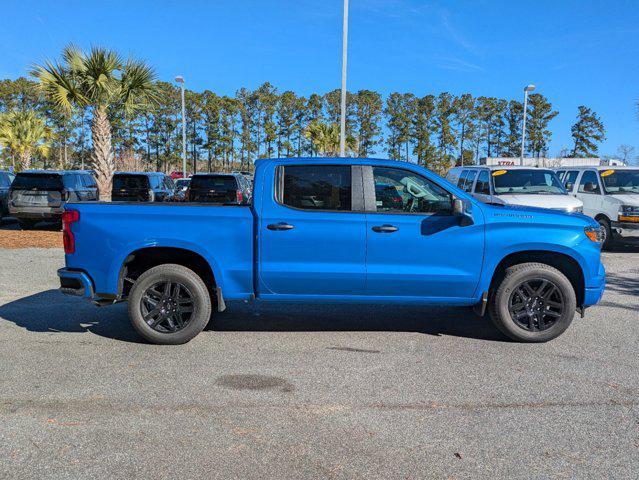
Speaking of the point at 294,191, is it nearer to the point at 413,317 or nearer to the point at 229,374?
the point at 229,374

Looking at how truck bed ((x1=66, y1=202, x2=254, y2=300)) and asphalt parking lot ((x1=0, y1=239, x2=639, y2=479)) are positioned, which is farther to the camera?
truck bed ((x1=66, y1=202, x2=254, y2=300))

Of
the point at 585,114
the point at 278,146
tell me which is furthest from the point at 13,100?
the point at 585,114

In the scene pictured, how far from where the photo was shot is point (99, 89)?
606 inches

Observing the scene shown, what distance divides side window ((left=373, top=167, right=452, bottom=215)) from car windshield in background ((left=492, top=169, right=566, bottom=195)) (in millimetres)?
6710

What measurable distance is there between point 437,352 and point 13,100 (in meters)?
75.7

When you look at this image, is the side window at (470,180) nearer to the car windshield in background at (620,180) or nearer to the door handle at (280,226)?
the car windshield in background at (620,180)

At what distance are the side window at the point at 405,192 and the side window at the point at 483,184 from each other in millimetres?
6908

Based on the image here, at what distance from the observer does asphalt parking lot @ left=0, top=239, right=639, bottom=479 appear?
3.08m

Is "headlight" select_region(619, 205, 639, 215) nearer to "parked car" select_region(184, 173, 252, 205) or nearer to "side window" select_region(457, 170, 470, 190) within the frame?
"side window" select_region(457, 170, 470, 190)

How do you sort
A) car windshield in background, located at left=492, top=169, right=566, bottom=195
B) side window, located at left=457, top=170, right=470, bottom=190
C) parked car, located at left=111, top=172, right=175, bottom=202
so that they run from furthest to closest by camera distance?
parked car, located at left=111, top=172, right=175, bottom=202
side window, located at left=457, top=170, right=470, bottom=190
car windshield in background, located at left=492, top=169, right=566, bottom=195

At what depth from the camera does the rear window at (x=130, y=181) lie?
18109 millimetres

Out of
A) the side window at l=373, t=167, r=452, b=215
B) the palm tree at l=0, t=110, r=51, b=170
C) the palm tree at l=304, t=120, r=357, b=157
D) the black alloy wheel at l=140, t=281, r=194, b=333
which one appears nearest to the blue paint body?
the side window at l=373, t=167, r=452, b=215

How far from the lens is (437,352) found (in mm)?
5023

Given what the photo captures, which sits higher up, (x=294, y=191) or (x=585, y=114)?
(x=585, y=114)
